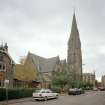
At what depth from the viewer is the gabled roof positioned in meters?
81.6

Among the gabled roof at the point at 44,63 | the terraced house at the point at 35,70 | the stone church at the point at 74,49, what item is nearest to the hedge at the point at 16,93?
the terraced house at the point at 35,70

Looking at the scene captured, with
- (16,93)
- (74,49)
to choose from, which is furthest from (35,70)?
(74,49)

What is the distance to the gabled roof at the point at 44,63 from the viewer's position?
268 feet

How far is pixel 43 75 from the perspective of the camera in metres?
80.3

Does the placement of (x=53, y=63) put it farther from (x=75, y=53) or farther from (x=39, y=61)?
(x=75, y=53)

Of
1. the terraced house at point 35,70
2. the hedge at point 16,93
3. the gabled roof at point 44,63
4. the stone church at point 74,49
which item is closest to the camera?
the hedge at point 16,93

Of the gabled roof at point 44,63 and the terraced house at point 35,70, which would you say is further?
the gabled roof at point 44,63

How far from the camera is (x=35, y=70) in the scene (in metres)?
67.2

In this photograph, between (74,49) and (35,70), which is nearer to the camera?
(35,70)

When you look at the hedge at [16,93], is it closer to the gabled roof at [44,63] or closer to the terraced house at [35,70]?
the terraced house at [35,70]

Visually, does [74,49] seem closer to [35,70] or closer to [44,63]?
[44,63]

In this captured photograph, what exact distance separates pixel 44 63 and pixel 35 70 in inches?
743

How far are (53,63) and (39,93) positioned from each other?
48.9 m

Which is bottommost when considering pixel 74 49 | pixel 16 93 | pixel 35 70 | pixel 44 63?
pixel 16 93
